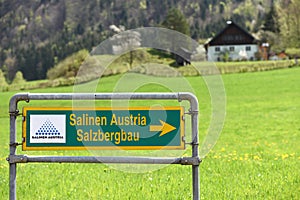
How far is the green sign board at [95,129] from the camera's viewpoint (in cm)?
671

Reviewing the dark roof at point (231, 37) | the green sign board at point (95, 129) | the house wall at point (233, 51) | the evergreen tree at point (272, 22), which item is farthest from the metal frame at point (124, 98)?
the dark roof at point (231, 37)

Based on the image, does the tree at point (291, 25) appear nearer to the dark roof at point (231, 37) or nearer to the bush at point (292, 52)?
the bush at point (292, 52)

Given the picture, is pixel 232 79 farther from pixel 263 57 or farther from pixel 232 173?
pixel 263 57

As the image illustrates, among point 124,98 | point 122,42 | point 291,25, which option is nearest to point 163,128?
A: point 124,98

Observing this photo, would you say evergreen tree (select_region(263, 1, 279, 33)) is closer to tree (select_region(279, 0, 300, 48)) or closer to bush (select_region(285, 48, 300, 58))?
tree (select_region(279, 0, 300, 48))

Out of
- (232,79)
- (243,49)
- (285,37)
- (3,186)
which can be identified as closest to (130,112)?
(3,186)

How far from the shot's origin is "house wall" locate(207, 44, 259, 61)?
5025 inches

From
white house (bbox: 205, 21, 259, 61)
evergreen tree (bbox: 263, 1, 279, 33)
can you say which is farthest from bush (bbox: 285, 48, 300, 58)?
evergreen tree (bbox: 263, 1, 279, 33)

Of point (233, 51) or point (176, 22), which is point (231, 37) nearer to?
point (233, 51)

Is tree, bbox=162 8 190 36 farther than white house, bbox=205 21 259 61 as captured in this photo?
Yes

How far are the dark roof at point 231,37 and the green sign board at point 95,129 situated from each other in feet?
416

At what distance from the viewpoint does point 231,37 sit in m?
136

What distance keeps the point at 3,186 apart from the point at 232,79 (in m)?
52.7

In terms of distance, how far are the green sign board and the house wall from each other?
393 feet
